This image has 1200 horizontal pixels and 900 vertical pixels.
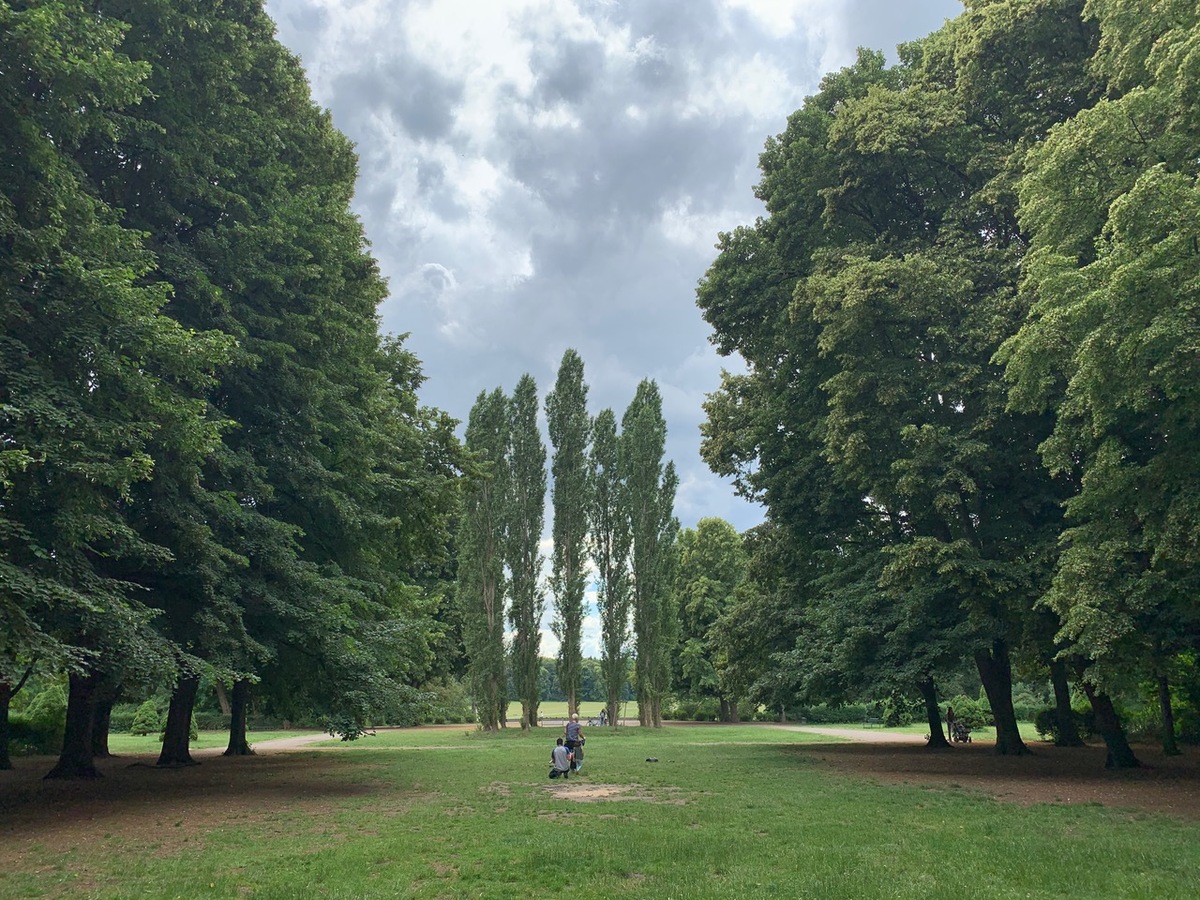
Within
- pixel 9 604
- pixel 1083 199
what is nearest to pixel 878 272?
pixel 1083 199

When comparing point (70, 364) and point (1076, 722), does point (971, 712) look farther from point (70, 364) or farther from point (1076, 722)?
point (70, 364)

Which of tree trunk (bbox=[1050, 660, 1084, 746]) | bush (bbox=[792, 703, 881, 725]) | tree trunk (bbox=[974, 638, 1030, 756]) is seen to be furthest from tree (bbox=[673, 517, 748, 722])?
tree trunk (bbox=[974, 638, 1030, 756])

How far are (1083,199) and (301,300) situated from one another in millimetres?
16190

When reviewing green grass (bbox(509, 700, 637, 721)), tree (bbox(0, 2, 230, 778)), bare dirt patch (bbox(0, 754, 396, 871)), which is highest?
tree (bbox(0, 2, 230, 778))

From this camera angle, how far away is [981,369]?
1784cm

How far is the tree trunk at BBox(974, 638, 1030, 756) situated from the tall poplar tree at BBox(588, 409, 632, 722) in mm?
23563

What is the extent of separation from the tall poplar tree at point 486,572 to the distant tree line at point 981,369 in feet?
65.1

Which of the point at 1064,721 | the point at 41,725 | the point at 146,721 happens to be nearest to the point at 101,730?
the point at 41,725

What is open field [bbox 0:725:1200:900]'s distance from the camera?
7.79 meters

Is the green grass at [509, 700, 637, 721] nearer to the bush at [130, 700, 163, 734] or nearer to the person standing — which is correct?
the bush at [130, 700, 163, 734]

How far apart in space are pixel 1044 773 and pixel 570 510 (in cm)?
3032

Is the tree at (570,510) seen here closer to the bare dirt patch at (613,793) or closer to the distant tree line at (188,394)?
the distant tree line at (188,394)

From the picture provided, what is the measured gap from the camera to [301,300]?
59.0ft

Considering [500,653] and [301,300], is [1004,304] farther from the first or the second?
[500,653]
